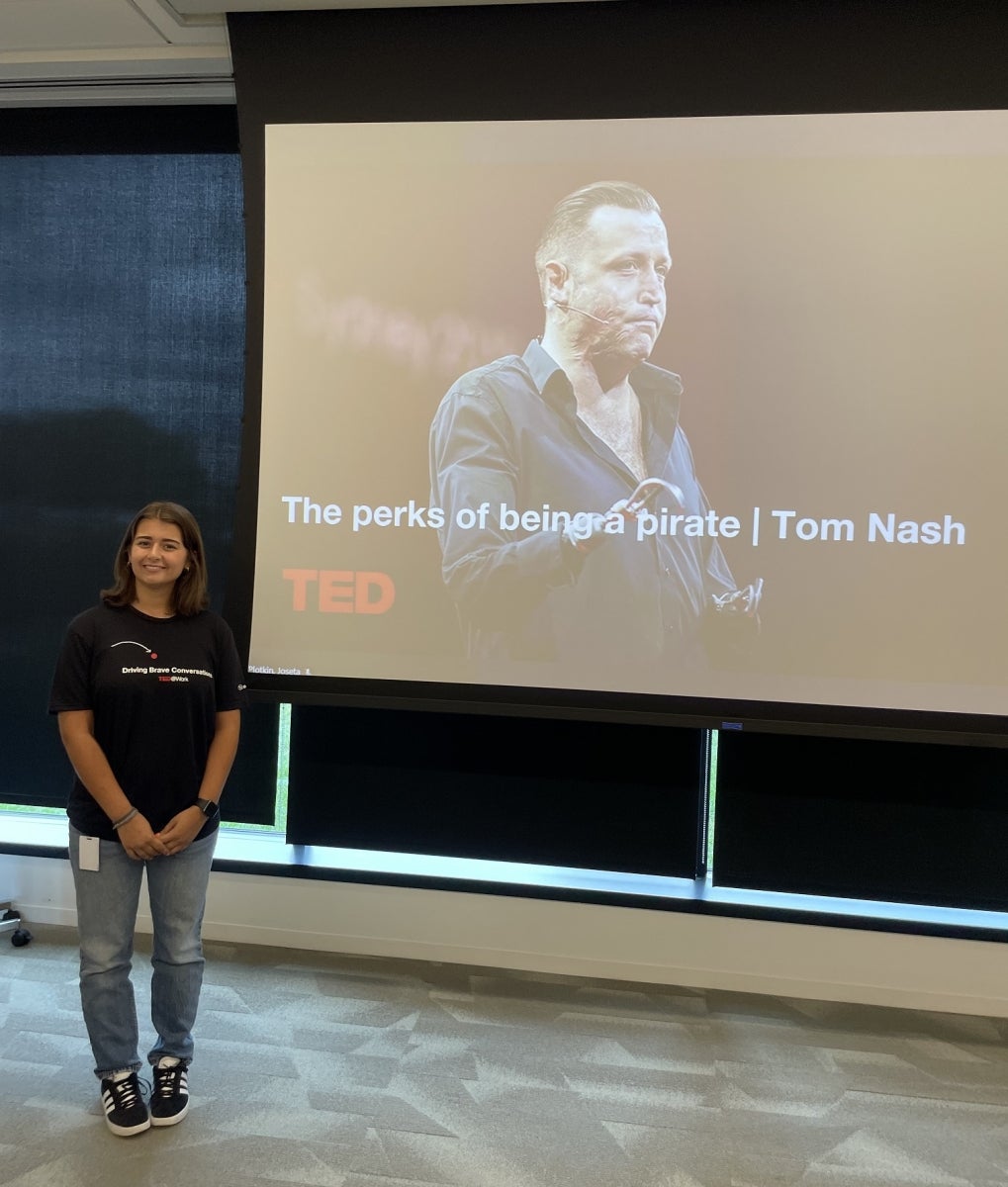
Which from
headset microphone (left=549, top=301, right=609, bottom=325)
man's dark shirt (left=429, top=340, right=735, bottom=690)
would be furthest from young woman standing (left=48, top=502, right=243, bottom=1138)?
headset microphone (left=549, top=301, right=609, bottom=325)

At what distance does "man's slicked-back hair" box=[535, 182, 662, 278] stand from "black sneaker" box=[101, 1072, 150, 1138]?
2.38m

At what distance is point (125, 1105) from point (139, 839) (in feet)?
2.08

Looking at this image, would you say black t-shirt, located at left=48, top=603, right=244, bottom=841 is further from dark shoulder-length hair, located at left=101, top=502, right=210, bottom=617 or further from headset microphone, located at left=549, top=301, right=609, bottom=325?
headset microphone, located at left=549, top=301, right=609, bottom=325

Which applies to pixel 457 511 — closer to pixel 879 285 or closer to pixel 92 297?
pixel 879 285

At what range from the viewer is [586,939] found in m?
2.82

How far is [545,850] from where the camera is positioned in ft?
9.60

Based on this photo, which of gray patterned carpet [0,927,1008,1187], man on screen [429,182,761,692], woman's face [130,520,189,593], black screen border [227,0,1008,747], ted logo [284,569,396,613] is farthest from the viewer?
ted logo [284,569,396,613]

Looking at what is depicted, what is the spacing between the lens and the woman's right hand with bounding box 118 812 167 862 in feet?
6.43

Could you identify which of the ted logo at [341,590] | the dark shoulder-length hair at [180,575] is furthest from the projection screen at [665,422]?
the dark shoulder-length hair at [180,575]

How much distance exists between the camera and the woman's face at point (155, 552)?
80.4 inches

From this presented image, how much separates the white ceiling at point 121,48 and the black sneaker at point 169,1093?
2.91 meters

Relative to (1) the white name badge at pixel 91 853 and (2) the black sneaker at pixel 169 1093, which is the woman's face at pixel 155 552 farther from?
(2) the black sneaker at pixel 169 1093

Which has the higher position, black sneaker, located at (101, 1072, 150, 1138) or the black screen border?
the black screen border

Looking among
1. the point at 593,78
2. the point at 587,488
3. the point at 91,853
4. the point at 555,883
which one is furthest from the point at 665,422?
the point at 91,853
